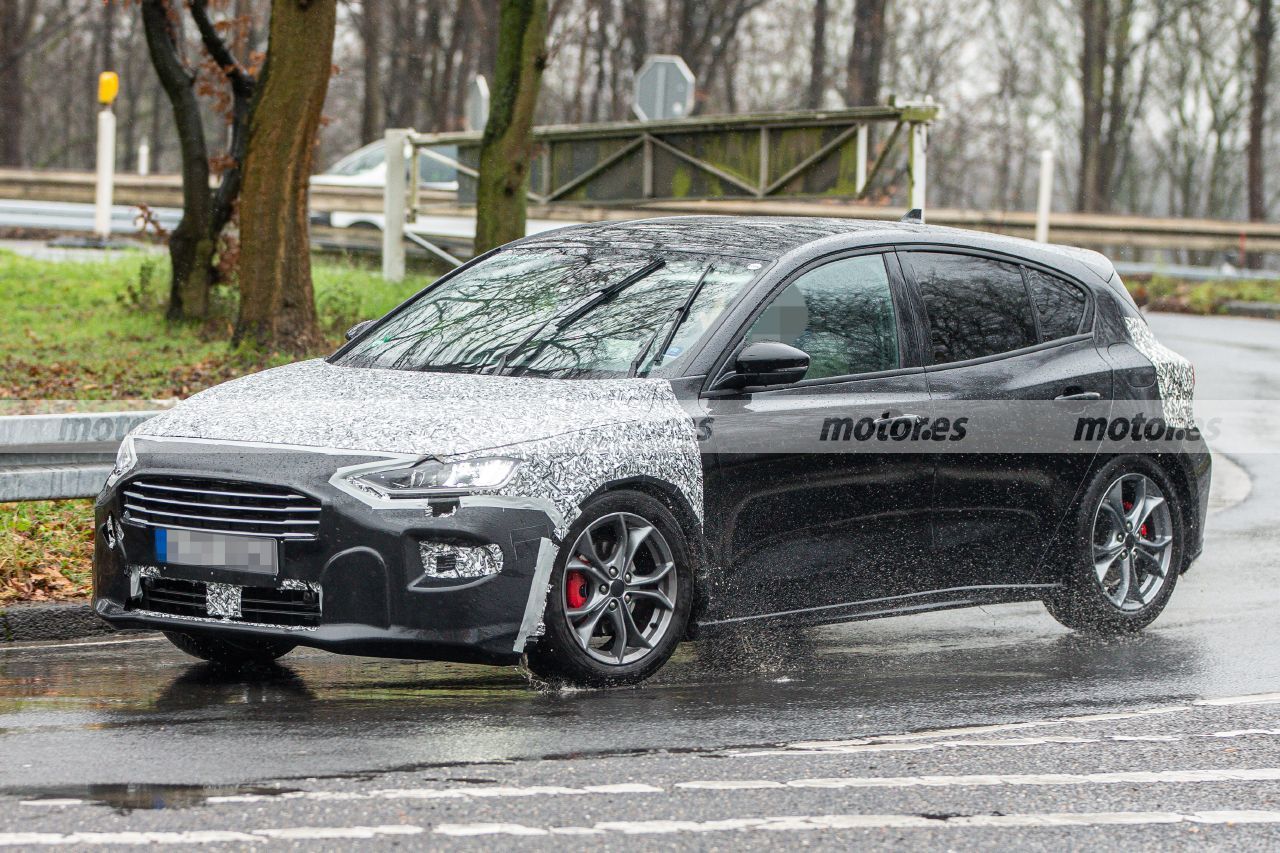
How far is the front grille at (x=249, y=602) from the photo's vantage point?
244 inches

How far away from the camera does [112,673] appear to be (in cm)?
703

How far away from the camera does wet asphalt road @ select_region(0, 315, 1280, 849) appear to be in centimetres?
496

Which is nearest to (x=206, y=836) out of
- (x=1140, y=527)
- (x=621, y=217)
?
(x=1140, y=527)

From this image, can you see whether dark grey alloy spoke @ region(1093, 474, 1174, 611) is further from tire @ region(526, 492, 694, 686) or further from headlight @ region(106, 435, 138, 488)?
headlight @ region(106, 435, 138, 488)

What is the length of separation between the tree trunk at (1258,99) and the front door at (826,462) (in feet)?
127

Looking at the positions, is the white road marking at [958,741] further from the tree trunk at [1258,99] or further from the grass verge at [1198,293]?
the tree trunk at [1258,99]

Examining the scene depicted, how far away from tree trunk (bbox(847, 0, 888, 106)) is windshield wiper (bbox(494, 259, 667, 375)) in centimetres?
3370

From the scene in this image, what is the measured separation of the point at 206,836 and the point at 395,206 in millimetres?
15519

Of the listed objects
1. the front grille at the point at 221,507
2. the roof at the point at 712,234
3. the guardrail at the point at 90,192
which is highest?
the guardrail at the point at 90,192

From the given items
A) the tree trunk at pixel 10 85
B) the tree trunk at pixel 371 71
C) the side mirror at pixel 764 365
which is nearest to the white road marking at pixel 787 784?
the side mirror at pixel 764 365

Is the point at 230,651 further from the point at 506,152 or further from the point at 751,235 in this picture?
the point at 506,152

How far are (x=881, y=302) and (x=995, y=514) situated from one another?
0.99m

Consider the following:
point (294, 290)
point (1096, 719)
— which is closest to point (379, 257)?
point (294, 290)

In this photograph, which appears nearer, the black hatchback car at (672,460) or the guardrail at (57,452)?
the black hatchback car at (672,460)
